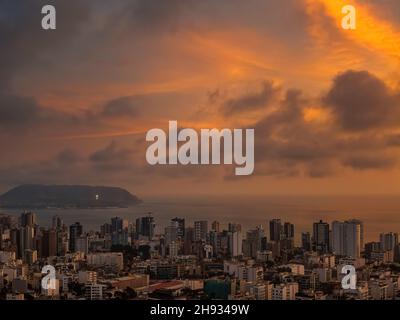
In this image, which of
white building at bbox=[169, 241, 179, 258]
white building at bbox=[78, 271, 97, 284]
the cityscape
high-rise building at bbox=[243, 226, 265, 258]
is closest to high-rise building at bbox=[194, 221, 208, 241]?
the cityscape

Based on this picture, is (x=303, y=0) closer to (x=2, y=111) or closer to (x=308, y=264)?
(x=308, y=264)

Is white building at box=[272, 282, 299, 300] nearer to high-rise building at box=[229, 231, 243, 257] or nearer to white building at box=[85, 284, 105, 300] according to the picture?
high-rise building at box=[229, 231, 243, 257]

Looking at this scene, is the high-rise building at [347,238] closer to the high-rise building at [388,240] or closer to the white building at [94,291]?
the high-rise building at [388,240]

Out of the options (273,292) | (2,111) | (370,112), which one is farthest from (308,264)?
(2,111)

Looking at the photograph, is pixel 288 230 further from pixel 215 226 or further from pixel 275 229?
pixel 215 226

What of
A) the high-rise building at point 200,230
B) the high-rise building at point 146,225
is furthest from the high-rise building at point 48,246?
the high-rise building at point 200,230

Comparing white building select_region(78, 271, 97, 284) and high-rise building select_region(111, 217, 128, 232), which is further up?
high-rise building select_region(111, 217, 128, 232)
